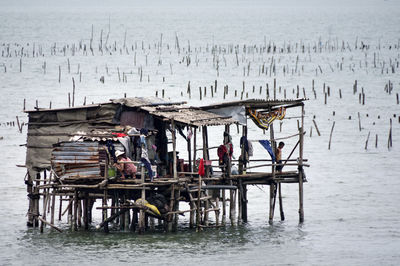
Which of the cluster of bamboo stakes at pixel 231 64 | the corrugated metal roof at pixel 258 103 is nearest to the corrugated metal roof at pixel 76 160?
the corrugated metal roof at pixel 258 103

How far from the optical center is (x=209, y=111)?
23.8m

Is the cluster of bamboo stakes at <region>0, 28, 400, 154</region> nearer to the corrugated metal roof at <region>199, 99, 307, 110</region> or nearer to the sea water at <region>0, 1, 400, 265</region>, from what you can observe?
the sea water at <region>0, 1, 400, 265</region>

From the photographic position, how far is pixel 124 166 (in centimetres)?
2130

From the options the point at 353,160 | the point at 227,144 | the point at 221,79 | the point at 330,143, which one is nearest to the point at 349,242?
the point at 227,144

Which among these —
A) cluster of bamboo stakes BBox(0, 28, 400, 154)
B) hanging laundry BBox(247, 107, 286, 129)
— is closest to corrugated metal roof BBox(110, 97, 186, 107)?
hanging laundry BBox(247, 107, 286, 129)

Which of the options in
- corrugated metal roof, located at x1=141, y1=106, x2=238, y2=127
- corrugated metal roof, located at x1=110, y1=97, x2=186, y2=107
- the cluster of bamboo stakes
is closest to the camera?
corrugated metal roof, located at x1=141, y1=106, x2=238, y2=127

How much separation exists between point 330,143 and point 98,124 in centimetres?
1978

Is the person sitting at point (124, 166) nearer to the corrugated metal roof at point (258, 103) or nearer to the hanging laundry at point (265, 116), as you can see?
the corrugated metal roof at point (258, 103)

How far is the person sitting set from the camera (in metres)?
21.1

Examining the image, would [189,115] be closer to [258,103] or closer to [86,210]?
[258,103]

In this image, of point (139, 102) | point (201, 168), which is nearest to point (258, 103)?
point (201, 168)

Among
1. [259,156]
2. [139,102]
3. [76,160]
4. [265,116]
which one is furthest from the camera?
[259,156]

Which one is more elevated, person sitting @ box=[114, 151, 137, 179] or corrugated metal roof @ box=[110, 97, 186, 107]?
corrugated metal roof @ box=[110, 97, 186, 107]

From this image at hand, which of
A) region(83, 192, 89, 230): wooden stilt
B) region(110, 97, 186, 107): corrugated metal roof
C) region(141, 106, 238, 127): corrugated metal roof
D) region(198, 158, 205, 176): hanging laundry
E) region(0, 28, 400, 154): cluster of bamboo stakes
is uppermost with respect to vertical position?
region(0, 28, 400, 154): cluster of bamboo stakes
